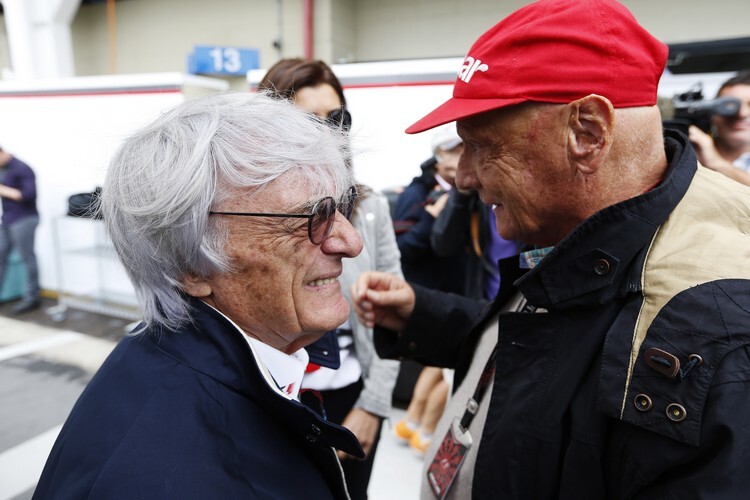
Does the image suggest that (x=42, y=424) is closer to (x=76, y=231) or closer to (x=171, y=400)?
(x=171, y=400)

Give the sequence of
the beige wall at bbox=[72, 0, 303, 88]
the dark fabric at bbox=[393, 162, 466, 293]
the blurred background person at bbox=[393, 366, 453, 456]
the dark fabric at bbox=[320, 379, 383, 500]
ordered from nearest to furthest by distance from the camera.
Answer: the dark fabric at bbox=[320, 379, 383, 500]
the dark fabric at bbox=[393, 162, 466, 293]
the blurred background person at bbox=[393, 366, 453, 456]
the beige wall at bbox=[72, 0, 303, 88]

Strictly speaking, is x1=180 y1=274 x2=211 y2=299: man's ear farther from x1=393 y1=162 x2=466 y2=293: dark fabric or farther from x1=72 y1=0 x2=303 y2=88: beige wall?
x1=72 y1=0 x2=303 y2=88: beige wall

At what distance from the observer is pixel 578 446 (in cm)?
87

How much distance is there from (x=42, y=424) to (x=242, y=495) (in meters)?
2.82

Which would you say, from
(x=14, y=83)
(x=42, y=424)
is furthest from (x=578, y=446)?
(x=14, y=83)

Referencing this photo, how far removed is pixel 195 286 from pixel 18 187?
5756mm

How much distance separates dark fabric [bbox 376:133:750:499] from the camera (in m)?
0.73

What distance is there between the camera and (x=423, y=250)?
306cm

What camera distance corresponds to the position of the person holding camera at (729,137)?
2.31 metres

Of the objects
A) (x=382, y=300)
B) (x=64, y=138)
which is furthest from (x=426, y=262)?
(x=64, y=138)

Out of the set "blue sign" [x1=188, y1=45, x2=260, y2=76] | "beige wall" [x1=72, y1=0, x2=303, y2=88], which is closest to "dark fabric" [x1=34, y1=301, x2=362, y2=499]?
"beige wall" [x1=72, y1=0, x2=303, y2=88]

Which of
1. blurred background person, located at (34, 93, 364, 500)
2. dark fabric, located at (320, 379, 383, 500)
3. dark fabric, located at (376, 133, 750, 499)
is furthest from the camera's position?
dark fabric, located at (320, 379, 383, 500)

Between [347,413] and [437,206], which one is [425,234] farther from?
[347,413]

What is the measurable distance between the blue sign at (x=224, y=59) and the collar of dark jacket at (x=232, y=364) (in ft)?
23.8
